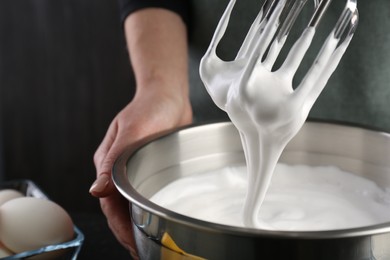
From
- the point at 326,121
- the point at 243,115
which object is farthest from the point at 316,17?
the point at 326,121

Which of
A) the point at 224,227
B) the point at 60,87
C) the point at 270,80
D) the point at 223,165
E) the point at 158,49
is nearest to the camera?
the point at 224,227

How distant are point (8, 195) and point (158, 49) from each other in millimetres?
359

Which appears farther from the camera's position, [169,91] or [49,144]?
[49,144]

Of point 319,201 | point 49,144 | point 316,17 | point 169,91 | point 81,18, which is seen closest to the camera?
point 316,17

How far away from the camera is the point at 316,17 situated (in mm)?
689

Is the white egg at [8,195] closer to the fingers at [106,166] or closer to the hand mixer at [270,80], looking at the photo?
the fingers at [106,166]

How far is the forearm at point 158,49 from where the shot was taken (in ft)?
3.60

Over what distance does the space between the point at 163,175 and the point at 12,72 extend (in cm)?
138

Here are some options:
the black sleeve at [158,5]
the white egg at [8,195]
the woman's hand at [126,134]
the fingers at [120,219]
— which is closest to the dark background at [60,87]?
the black sleeve at [158,5]

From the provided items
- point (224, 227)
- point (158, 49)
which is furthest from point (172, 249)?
point (158, 49)

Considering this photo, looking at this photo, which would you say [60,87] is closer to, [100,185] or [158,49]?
[158,49]

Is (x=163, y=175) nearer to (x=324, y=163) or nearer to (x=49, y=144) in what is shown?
(x=324, y=163)

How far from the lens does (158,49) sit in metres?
1.15

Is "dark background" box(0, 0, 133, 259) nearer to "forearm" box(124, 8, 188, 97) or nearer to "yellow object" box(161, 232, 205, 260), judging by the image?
"forearm" box(124, 8, 188, 97)
